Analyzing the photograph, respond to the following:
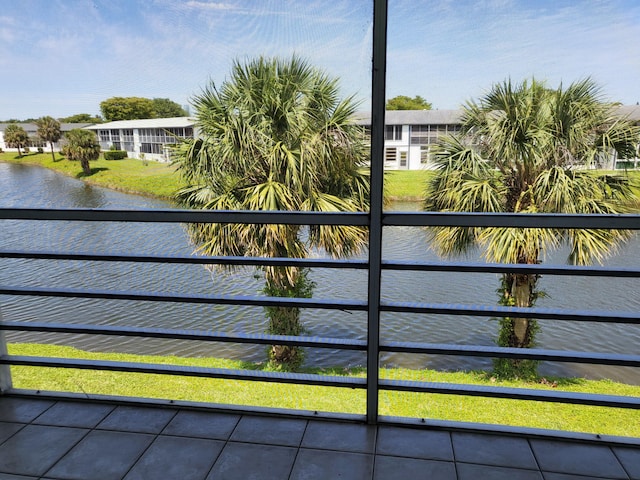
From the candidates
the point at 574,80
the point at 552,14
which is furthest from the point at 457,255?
the point at 552,14

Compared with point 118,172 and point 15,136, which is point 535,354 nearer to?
point 118,172

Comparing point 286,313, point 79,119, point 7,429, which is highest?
point 79,119

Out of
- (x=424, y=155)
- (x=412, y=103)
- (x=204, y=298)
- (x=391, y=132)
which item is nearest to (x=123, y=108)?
(x=204, y=298)

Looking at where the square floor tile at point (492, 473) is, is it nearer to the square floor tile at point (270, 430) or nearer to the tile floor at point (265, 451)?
the tile floor at point (265, 451)

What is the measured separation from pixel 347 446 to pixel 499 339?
6.28 m

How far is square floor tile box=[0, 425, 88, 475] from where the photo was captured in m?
1.86

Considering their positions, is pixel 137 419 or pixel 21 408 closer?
pixel 137 419

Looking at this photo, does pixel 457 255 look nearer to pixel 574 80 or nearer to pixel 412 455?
pixel 574 80

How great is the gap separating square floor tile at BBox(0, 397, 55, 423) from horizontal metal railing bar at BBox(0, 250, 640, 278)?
0.74 metres

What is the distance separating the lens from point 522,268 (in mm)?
1842

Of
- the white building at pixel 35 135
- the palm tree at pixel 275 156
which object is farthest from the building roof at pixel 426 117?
the white building at pixel 35 135

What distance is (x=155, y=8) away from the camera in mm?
3867

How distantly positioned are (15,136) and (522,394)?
296cm

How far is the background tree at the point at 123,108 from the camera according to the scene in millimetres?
2901
